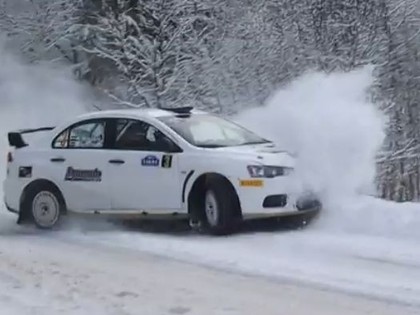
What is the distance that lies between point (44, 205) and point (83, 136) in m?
0.98

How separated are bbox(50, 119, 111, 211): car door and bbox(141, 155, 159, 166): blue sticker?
1.73 ft

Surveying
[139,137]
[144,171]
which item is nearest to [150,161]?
[144,171]

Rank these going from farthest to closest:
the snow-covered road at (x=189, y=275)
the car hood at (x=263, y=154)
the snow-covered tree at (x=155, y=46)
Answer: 1. the snow-covered tree at (x=155, y=46)
2. the car hood at (x=263, y=154)
3. the snow-covered road at (x=189, y=275)

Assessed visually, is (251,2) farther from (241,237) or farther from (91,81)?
(241,237)

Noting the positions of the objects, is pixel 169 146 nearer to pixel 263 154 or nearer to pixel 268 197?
pixel 263 154

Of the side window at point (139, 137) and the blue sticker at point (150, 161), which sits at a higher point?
the side window at point (139, 137)

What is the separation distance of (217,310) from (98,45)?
17395 millimetres

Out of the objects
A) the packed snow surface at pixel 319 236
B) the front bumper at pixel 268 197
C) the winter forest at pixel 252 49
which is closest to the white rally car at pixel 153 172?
the front bumper at pixel 268 197

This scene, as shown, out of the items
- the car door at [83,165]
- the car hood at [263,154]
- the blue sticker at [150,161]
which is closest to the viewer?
the car hood at [263,154]

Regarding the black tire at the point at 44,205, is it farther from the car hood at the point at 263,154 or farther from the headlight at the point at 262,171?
the headlight at the point at 262,171

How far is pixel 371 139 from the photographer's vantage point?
1240 cm

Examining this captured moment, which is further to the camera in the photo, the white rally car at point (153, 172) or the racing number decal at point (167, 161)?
the racing number decal at point (167, 161)

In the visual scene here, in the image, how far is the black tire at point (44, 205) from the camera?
40.5 ft

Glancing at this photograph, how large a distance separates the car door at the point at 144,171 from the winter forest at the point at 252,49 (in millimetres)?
10214
